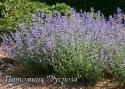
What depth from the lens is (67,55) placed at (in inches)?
227

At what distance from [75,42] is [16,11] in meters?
3.13

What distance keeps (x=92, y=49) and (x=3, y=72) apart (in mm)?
1732

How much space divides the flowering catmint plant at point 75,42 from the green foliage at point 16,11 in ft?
6.19

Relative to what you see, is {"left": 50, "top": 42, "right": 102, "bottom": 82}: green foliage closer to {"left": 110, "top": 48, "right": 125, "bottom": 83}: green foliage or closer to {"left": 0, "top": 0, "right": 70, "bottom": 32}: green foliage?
{"left": 110, "top": 48, "right": 125, "bottom": 83}: green foliage

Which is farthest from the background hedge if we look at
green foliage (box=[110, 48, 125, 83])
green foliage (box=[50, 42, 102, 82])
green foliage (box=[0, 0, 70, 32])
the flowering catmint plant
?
green foliage (box=[110, 48, 125, 83])

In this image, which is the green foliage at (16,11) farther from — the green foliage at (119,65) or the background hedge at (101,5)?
the green foliage at (119,65)

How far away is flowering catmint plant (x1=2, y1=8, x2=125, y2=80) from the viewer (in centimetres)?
564

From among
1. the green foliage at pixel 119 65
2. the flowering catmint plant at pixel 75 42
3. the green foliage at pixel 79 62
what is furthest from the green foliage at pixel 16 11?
the green foliage at pixel 119 65

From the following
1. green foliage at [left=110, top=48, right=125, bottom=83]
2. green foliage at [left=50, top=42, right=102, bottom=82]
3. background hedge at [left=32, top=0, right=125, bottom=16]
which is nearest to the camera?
green foliage at [left=110, top=48, right=125, bottom=83]

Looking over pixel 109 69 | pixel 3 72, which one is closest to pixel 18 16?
pixel 3 72

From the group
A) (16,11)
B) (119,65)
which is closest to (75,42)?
(119,65)

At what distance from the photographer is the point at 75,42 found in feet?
19.0

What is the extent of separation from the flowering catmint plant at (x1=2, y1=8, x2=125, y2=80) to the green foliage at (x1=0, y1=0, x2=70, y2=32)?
1.89 meters

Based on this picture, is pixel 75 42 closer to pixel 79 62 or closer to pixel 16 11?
pixel 79 62
